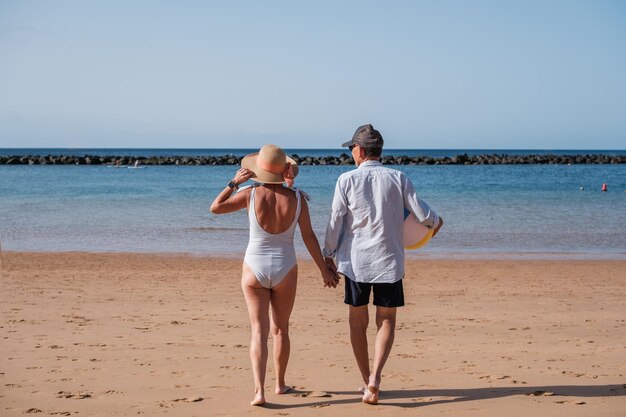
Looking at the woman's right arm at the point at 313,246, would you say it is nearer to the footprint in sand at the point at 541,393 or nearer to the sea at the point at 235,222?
the footprint in sand at the point at 541,393

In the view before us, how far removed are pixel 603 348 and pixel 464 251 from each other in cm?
827

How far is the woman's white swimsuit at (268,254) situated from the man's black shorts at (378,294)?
0.42 metres

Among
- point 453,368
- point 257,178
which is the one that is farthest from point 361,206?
point 453,368

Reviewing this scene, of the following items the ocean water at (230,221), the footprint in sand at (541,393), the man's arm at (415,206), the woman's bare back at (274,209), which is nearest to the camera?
the woman's bare back at (274,209)

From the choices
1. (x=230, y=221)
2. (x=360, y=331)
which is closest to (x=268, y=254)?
(x=360, y=331)

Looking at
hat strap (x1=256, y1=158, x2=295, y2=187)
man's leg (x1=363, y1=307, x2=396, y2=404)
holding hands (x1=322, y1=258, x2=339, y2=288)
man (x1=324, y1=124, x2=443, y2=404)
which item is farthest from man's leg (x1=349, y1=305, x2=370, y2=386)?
hat strap (x1=256, y1=158, x2=295, y2=187)

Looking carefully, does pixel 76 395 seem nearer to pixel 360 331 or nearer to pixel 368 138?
pixel 360 331

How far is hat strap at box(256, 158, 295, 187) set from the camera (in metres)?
4.71

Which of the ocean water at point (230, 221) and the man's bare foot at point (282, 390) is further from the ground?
the man's bare foot at point (282, 390)

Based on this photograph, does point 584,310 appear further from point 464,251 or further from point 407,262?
point 464,251

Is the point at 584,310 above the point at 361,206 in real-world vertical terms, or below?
below

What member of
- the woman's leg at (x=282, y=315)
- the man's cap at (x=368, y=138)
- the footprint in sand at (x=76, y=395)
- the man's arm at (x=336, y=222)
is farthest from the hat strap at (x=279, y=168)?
the footprint in sand at (x=76, y=395)

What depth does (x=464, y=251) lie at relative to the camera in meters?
14.6

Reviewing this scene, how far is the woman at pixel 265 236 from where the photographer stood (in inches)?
184
